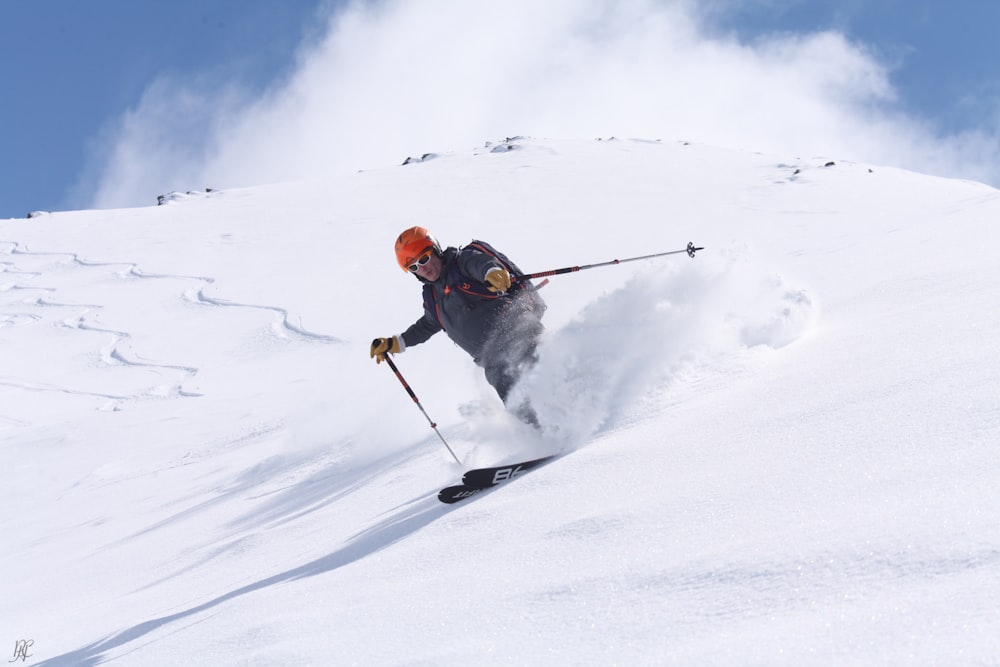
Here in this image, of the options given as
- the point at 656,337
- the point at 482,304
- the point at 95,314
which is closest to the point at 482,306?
the point at 482,304

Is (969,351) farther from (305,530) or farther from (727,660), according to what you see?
(305,530)

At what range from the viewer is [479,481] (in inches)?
165

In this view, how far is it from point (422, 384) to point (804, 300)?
5.29 meters

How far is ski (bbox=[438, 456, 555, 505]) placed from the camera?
4133 millimetres

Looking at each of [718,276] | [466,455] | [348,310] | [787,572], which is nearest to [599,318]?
[718,276]

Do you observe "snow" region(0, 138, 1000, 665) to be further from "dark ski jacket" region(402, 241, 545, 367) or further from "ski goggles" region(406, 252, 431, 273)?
"ski goggles" region(406, 252, 431, 273)

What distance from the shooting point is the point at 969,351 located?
136 inches

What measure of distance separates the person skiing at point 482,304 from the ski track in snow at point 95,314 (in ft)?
29.0

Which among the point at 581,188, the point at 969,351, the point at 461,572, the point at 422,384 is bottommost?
the point at 969,351

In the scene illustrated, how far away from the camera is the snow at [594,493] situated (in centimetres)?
196
